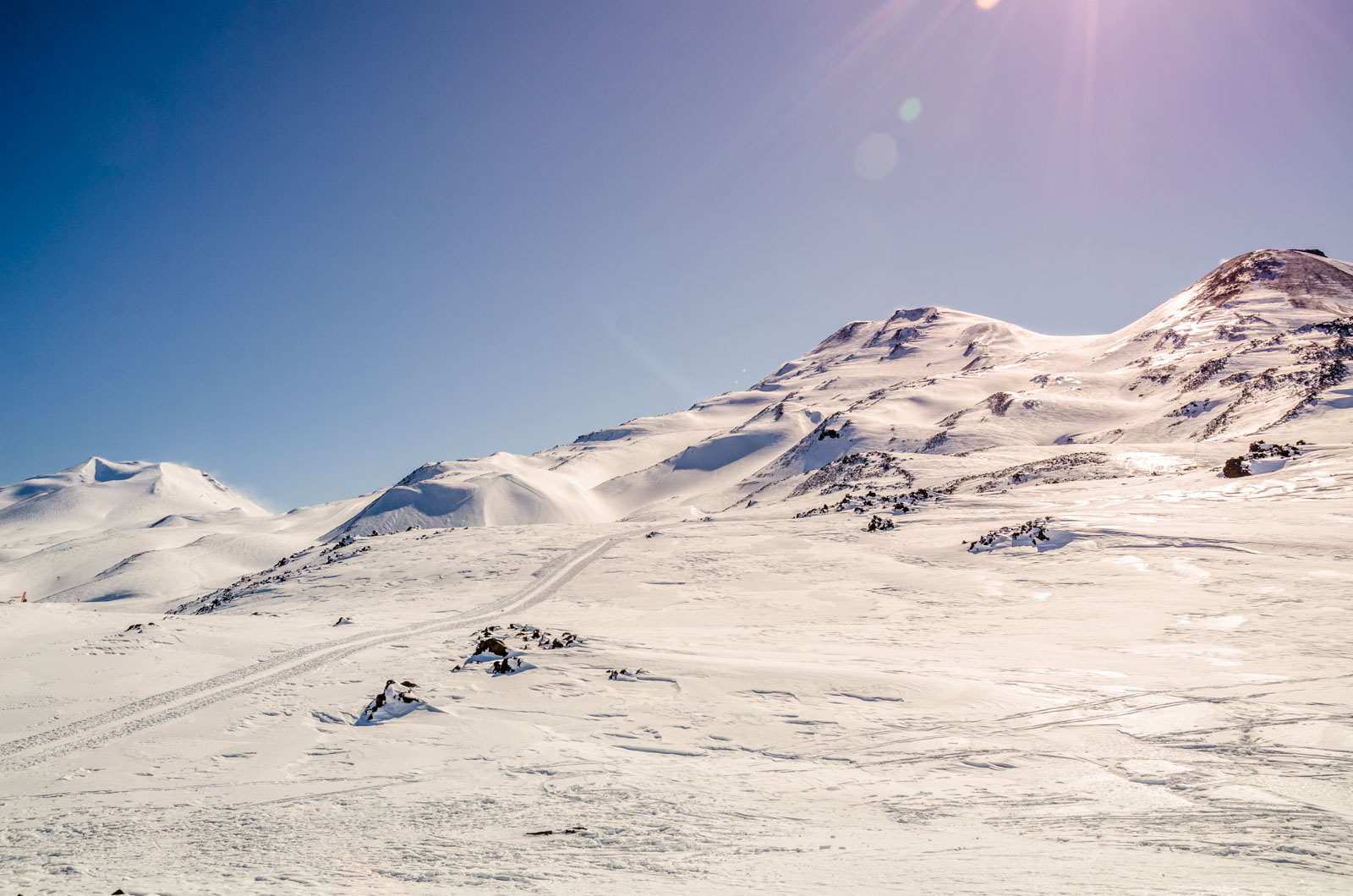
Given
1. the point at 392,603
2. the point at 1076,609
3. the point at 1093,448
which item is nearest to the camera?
the point at 1076,609

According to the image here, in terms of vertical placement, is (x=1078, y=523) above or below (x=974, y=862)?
above

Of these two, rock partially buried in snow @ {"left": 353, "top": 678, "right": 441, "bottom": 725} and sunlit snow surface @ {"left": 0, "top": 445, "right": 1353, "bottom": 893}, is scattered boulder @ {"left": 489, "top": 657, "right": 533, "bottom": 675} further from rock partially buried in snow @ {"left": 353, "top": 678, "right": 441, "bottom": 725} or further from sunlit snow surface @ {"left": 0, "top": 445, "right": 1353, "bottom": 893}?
rock partially buried in snow @ {"left": 353, "top": 678, "right": 441, "bottom": 725}

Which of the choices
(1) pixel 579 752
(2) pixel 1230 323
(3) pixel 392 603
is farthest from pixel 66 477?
(2) pixel 1230 323

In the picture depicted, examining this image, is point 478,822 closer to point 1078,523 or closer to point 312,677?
point 312,677

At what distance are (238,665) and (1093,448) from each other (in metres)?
40.6

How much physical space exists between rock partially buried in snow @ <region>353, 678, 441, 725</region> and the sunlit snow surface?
0.23m

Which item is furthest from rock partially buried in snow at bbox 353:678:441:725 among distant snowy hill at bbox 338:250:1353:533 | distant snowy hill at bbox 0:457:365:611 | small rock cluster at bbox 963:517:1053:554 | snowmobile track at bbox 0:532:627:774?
distant snowy hill at bbox 0:457:365:611

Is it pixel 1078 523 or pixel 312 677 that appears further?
pixel 1078 523

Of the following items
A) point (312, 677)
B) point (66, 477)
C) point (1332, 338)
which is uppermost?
point (66, 477)

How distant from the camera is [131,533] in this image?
98125 millimetres

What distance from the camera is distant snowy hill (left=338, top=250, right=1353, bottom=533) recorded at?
154 feet

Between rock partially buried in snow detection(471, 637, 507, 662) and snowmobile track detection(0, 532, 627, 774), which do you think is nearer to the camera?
snowmobile track detection(0, 532, 627, 774)

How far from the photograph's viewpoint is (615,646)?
1248 centimetres

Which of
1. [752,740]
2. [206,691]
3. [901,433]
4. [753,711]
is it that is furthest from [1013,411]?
[206,691]
